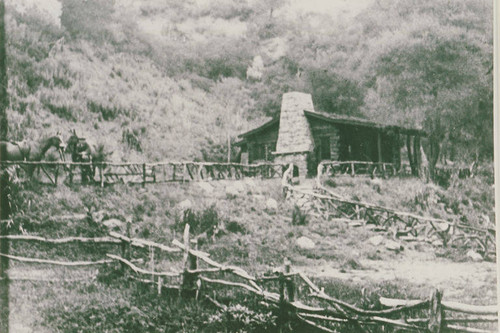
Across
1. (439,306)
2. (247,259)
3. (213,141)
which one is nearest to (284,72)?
(213,141)

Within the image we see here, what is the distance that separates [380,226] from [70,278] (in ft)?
9.37

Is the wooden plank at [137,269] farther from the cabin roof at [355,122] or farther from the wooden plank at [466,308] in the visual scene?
the wooden plank at [466,308]

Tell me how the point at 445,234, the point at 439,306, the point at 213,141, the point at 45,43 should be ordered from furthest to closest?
the point at 213,141
the point at 45,43
the point at 445,234
the point at 439,306

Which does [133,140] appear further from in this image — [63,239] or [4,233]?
[4,233]

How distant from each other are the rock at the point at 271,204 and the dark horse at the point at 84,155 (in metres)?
1.61

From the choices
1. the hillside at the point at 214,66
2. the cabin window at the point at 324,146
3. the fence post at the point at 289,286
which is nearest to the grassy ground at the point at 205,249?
the fence post at the point at 289,286

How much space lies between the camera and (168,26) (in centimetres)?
432

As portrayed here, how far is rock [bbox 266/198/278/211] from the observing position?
421 cm

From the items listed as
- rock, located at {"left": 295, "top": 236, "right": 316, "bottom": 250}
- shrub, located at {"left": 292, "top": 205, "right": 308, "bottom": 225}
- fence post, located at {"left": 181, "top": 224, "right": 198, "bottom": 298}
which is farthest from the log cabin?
A: fence post, located at {"left": 181, "top": 224, "right": 198, "bottom": 298}

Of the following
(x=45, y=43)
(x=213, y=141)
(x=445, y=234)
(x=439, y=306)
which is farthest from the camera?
(x=213, y=141)

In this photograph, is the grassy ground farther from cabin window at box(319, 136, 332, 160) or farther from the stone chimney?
cabin window at box(319, 136, 332, 160)

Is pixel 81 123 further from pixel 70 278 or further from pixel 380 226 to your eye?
pixel 380 226

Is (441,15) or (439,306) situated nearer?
(439,306)

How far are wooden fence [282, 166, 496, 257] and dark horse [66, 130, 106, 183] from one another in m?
1.81
